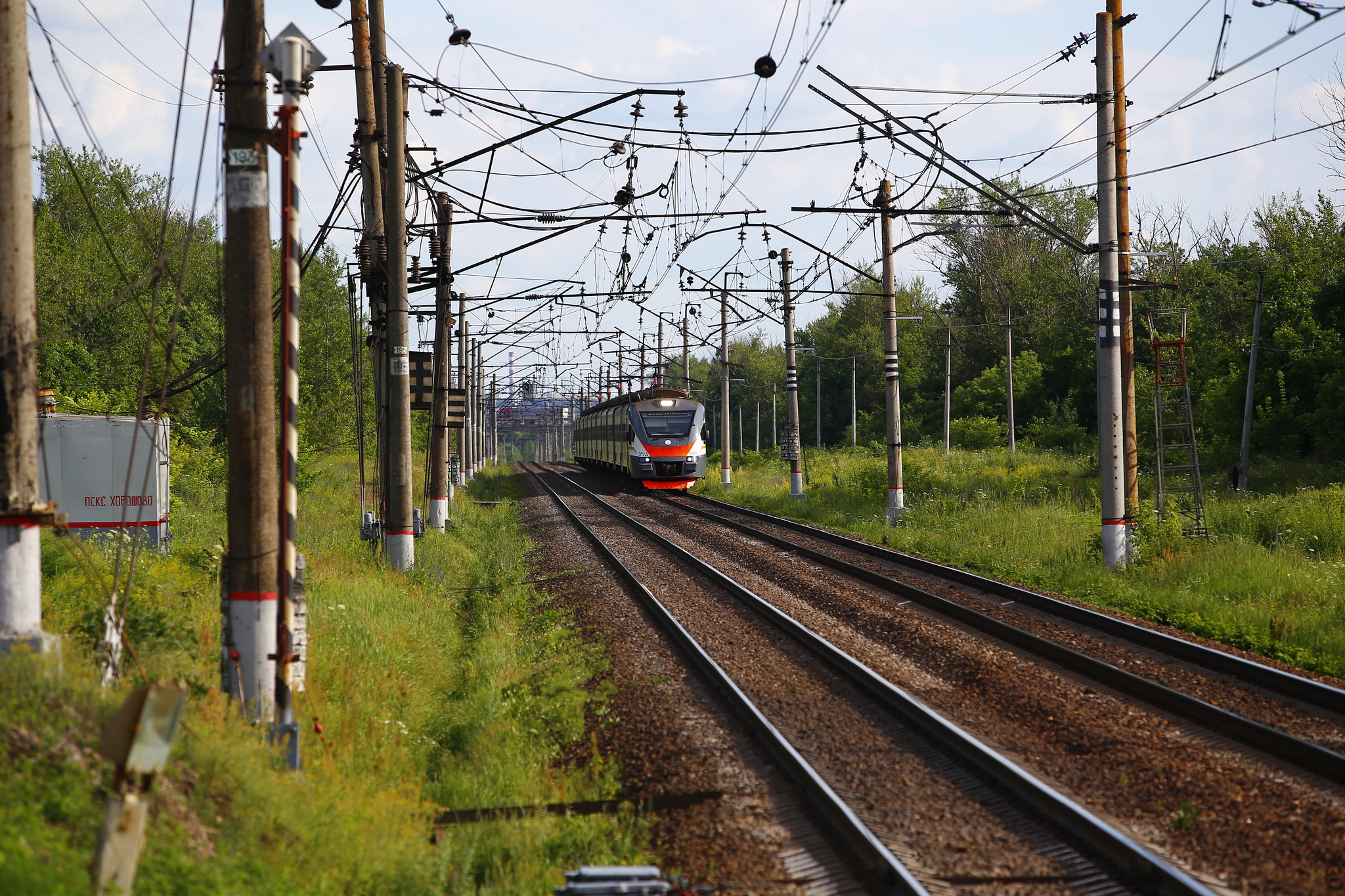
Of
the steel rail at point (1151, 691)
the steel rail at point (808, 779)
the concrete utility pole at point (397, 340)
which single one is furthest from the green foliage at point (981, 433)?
the steel rail at point (808, 779)

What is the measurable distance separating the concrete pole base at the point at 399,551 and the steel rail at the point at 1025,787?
22.7ft

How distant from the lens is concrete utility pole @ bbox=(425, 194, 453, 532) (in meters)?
19.3

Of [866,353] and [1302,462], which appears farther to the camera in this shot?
[866,353]

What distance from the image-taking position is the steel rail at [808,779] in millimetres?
5059

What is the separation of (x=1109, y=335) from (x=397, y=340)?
11071mm

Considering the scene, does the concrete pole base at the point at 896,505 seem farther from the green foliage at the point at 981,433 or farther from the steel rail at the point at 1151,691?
the green foliage at the point at 981,433

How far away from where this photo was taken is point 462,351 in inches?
1293

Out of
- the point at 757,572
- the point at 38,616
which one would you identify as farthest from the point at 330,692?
the point at 757,572

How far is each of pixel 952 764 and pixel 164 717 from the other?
16.9 ft

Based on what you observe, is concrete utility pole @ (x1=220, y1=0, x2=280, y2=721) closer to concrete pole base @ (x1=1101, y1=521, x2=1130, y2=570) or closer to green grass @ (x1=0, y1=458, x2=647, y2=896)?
green grass @ (x1=0, y1=458, x2=647, y2=896)

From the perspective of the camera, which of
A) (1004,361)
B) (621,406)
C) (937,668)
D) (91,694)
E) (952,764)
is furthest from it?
(1004,361)

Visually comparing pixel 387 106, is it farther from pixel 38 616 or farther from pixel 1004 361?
pixel 1004 361

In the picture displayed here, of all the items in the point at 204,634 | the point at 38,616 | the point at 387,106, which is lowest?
the point at 204,634

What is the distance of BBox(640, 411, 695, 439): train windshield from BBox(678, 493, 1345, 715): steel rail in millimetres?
14761
